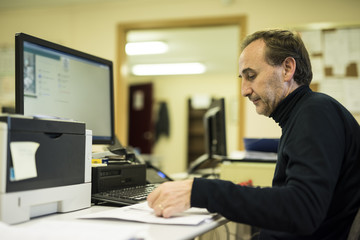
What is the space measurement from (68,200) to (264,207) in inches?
20.5

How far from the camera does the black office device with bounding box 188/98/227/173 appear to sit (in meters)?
2.07

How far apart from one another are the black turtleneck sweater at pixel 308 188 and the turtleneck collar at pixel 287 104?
88mm

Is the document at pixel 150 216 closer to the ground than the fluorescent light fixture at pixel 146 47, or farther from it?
closer to the ground

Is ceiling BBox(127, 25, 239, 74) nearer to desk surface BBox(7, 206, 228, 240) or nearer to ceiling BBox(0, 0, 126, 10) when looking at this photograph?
ceiling BBox(0, 0, 126, 10)

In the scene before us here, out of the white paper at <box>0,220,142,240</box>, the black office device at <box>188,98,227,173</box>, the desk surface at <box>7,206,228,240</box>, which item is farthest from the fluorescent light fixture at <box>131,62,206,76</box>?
the white paper at <box>0,220,142,240</box>

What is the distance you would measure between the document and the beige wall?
2.41 m

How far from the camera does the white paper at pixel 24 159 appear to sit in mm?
801

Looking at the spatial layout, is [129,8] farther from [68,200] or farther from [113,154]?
[68,200]

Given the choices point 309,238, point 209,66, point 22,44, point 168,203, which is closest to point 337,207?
point 309,238

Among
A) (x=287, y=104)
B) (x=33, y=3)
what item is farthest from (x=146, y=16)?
(x=287, y=104)

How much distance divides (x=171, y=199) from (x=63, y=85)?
1.99 ft

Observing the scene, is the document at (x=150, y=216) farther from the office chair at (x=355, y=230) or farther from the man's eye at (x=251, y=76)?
the man's eye at (x=251, y=76)

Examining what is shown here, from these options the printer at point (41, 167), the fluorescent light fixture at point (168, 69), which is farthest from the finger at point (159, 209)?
the fluorescent light fixture at point (168, 69)

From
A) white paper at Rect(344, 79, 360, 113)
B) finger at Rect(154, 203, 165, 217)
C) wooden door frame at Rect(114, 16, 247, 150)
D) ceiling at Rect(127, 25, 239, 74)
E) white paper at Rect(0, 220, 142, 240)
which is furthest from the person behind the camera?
ceiling at Rect(127, 25, 239, 74)
